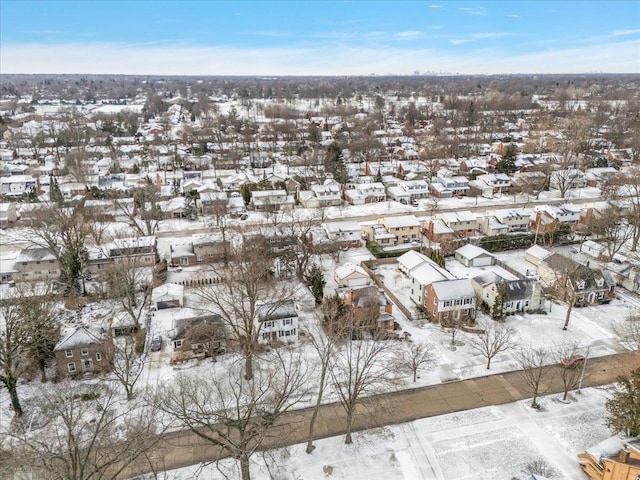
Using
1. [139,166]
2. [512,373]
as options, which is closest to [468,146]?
[139,166]

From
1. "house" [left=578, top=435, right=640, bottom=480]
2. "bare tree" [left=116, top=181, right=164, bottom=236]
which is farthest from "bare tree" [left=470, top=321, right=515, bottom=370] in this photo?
"bare tree" [left=116, top=181, right=164, bottom=236]

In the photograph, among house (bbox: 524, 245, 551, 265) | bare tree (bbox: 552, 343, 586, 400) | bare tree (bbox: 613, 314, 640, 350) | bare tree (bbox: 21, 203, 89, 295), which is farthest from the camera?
house (bbox: 524, 245, 551, 265)

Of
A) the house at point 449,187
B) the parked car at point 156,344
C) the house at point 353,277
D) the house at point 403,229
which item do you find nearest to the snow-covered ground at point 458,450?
the parked car at point 156,344

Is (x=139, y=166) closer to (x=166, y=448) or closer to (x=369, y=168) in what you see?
(x=369, y=168)

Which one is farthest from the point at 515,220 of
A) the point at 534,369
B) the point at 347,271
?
the point at 534,369

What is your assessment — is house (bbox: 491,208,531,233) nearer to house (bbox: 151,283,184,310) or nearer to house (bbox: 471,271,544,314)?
house (bbox: 471,271,544,314)

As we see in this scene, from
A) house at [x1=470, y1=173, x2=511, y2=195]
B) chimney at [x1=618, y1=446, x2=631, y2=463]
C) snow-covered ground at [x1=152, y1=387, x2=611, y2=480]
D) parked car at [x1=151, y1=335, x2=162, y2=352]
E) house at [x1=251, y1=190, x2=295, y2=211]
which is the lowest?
snow-covered ground at [x1=152, y1=387, x2=611, y2=480]
